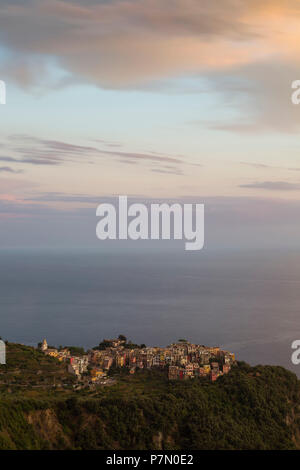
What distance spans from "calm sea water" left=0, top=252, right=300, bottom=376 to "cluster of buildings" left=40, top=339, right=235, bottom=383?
17.1 m

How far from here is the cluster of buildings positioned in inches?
816

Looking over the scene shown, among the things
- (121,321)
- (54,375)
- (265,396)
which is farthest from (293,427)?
(121,321)

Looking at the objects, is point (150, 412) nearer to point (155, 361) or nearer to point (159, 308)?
point (155, 361)

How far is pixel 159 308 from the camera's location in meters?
62.8

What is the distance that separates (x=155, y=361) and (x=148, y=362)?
373 mm

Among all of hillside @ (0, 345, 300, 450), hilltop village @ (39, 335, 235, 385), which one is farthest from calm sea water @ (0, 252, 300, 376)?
hillside @ (0, 345, 300, 450)

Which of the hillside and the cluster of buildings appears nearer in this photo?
the hillside

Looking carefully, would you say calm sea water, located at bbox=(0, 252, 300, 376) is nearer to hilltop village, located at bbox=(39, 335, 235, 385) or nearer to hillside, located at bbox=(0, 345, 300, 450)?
hilltop village, located at bbox=(39, 335, 235, 385)

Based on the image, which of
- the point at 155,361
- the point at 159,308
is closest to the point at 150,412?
the point at 155,361

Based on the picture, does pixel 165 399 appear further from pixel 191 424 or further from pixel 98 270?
pixel 98 270

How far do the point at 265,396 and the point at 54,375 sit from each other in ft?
30.2

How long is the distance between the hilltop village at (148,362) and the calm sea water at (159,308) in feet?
56.0

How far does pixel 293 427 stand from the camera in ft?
60.9

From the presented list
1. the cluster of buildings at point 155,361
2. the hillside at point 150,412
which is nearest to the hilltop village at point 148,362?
the cluster of buildings at point 155,361
